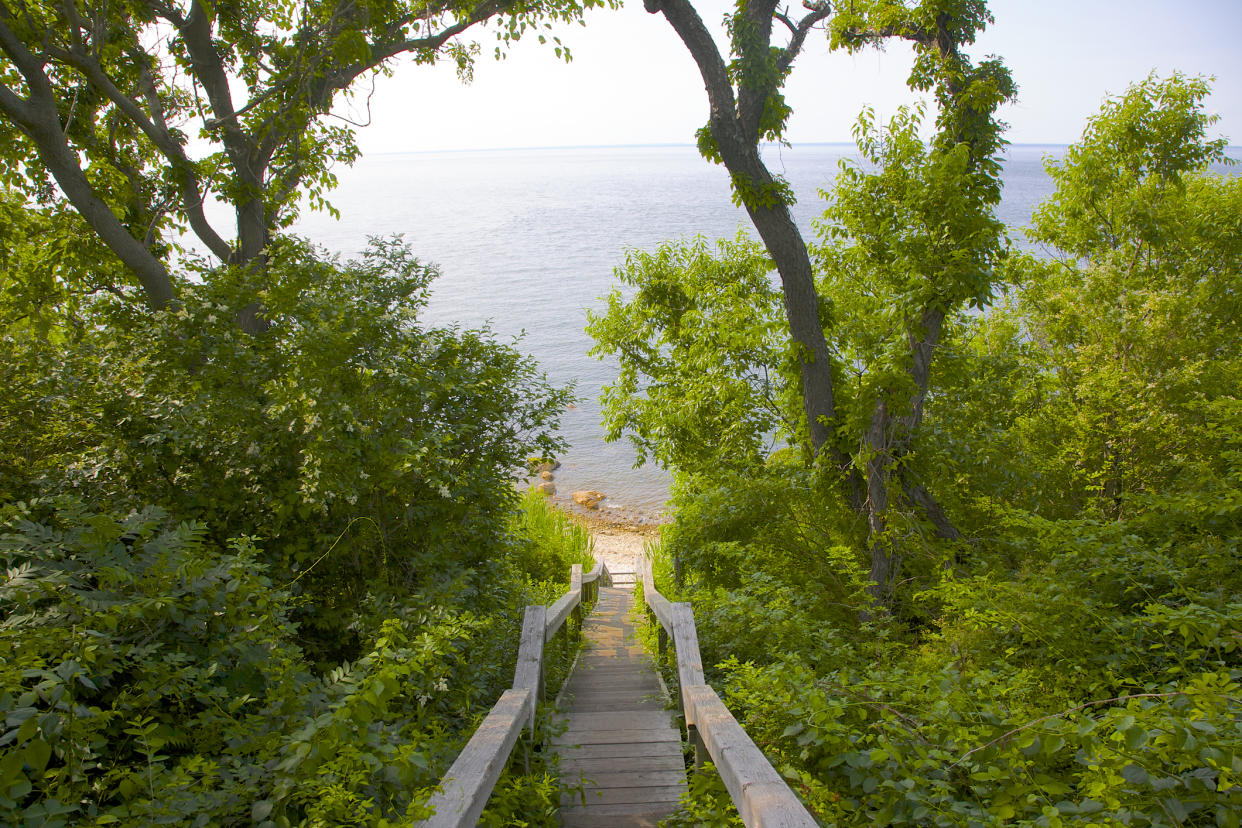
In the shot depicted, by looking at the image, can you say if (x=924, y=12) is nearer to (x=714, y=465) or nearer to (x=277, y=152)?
(x=714, y=465)

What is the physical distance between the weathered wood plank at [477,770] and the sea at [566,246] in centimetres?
284

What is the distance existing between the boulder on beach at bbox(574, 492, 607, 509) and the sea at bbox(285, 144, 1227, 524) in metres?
0.27

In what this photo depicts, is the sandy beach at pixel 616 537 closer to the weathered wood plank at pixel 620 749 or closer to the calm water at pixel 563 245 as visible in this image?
the calm water at pixel 563 245

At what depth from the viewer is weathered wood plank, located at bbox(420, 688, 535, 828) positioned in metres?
2.15

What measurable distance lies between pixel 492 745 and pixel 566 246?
53.8 meters

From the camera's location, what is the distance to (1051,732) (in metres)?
1.96

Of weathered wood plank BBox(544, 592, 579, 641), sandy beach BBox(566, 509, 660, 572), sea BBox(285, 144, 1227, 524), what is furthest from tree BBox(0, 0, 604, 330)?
sandy beach BBox(566, 509, 660, 572)

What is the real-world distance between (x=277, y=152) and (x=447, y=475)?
19.5 feet

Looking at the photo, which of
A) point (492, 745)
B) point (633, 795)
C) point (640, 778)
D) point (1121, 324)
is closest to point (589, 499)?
point (1121, 324)

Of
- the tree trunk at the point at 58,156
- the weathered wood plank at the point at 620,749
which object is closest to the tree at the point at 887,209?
the weathered wood plank at the point at 620,749

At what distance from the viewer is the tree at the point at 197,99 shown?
6645 millimetres

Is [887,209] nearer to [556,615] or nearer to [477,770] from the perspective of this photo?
[556,615]

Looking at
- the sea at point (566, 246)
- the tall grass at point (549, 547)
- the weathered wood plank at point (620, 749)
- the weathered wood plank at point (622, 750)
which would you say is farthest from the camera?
the sea at point (566, 246)

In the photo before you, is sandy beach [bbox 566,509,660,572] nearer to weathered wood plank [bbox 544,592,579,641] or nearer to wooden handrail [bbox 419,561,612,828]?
weathered wood plank [bbox 544,592,579,641]
